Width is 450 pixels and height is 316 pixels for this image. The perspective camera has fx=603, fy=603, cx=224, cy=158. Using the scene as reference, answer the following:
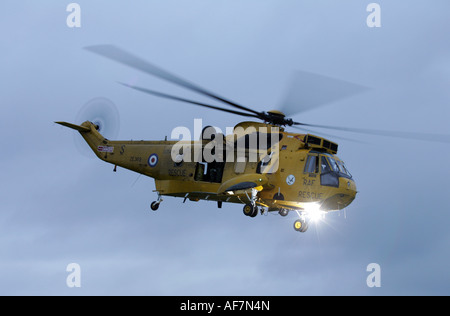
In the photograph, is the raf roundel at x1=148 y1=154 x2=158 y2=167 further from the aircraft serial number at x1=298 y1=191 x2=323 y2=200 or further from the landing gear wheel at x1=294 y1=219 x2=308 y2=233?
the aircraft serial number at x1=298 y1=191 x2=323 y2=200

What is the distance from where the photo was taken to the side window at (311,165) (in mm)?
27109

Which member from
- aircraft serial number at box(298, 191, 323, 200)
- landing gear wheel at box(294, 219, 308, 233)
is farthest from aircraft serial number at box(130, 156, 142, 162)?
aircraft serial number at box(298, 191, 323, 200)

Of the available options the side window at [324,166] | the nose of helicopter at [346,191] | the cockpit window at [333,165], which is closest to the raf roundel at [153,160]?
the side window at [324,166]

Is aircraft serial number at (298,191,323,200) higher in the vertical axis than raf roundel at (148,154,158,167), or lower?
lower

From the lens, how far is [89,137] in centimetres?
3500

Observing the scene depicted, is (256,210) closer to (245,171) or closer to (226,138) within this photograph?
(245,171)

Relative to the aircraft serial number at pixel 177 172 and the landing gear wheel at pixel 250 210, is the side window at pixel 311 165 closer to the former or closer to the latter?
the landing gear wheel at pixel 250 210

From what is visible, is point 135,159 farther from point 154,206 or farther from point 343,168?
point 343,168

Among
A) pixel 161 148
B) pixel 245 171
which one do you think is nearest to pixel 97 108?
pixel 161 148

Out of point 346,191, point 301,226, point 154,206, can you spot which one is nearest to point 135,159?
point 154,206

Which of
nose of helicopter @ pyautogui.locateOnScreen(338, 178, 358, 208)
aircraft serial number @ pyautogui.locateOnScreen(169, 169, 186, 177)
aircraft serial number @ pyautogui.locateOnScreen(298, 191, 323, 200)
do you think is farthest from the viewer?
aircraft serial number @ pyautogui.locateOnScreen(169, 169, 186, 177)

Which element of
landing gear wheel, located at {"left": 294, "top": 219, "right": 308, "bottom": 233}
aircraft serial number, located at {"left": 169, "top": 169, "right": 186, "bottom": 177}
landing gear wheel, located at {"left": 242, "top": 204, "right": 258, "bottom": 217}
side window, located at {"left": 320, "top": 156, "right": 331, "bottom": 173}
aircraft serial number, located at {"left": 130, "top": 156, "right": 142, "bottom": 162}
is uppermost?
aircraft serial number, located at {"left": 130, "top": 156, "right": 142, "bottom": 162}

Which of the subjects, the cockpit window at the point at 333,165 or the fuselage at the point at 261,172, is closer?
the fuselage at the point at 261,172

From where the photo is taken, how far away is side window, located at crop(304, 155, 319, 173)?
1067 inches
